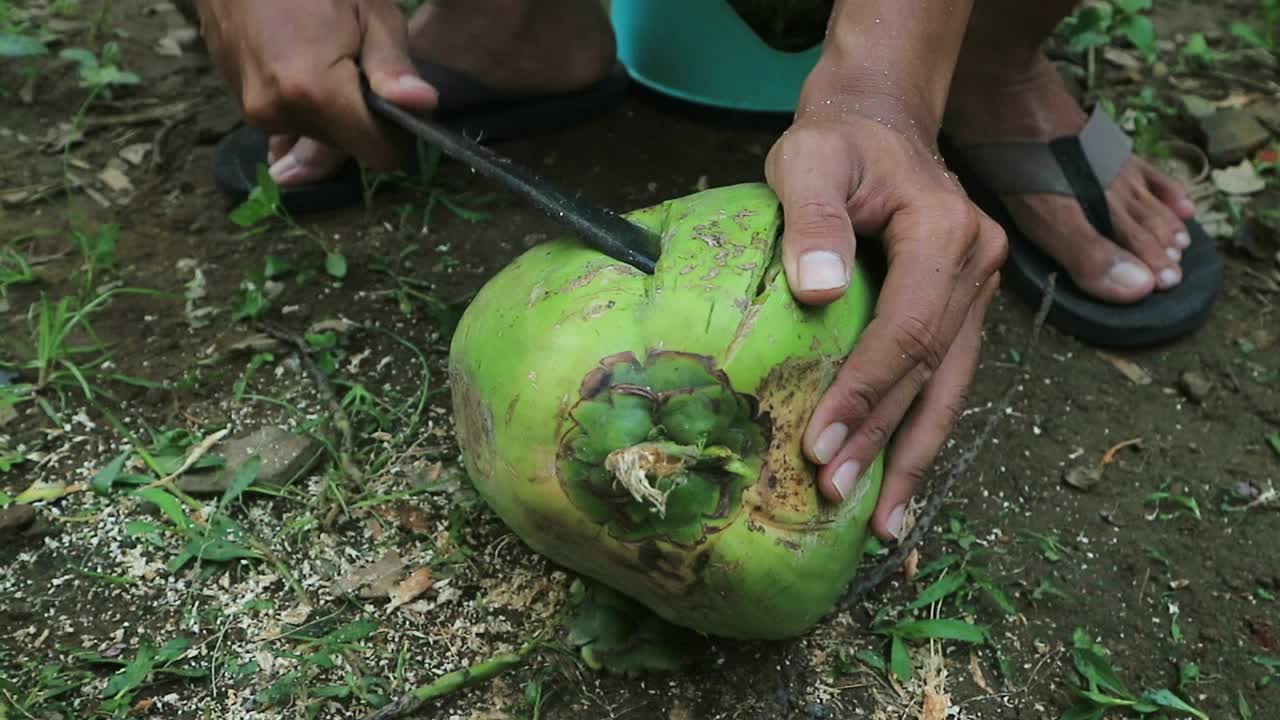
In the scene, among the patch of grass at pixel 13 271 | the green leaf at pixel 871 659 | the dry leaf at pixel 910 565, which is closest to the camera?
the green leaf at pixel 871 659

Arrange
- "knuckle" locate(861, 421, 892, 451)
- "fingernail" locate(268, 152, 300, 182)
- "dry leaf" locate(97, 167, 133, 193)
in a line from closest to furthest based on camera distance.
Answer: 1. "knuckle" locate(861, 421, 892, 451)
2. "fingernail" locate(268, 152, 300, 182)
3. "dry leaf" locate(97, 167, 133, 193)

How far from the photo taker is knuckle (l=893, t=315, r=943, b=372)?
1438 millimetres

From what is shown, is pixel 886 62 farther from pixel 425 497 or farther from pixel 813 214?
pixel 425 497

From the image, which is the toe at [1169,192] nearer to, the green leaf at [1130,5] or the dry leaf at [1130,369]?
the dry leaf at [1130,369]

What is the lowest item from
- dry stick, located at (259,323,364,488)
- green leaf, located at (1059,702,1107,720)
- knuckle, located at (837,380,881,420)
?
green leaf, located at (1059,702,1107,720)

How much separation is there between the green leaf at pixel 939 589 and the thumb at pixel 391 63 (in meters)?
1.16

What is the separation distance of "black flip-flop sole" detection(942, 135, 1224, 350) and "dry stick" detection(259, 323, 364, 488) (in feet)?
4.82

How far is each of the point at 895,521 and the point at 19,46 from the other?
2.40m

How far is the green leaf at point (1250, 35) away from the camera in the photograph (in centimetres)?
319

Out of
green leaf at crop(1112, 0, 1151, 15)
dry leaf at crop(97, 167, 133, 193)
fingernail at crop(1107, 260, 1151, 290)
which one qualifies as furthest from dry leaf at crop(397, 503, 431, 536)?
green leaf at crop(1112, 0, 1151, 15)

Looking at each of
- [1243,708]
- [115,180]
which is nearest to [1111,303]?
[1243,708]

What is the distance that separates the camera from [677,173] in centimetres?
267

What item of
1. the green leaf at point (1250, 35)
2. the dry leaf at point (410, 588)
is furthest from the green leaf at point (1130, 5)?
the dry leaf at point (410, 588)

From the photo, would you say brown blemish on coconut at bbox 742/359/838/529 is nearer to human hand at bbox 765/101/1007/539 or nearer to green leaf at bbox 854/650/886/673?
human hand at bbox 765/101/1007/539
